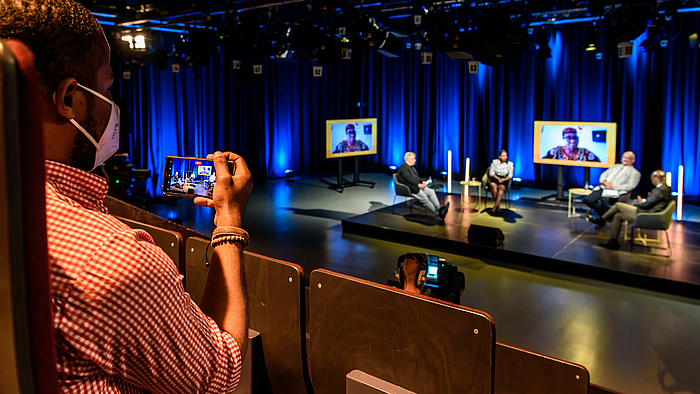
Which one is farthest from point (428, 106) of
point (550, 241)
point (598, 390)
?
point (598, 390)

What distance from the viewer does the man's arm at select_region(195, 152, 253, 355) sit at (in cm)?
96

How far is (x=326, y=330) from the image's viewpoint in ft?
→ 5.92

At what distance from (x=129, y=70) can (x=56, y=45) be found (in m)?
10.1

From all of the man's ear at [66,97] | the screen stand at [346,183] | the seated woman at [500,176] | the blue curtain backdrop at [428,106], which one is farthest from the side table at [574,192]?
the man's ear at [66,97]

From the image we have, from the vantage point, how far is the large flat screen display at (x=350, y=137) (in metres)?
10.7

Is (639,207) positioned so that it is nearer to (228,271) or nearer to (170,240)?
(170,240)

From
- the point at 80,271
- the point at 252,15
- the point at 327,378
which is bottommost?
the point at 327,378

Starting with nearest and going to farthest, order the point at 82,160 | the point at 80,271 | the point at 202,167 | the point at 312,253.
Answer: the point at 80,271, the point at 82,160, the point at 202,167, the point at 312,253

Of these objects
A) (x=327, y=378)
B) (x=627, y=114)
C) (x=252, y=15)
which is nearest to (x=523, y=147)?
(x=627, y=114)

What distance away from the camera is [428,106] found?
13.1m

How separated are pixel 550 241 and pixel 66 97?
6.81m

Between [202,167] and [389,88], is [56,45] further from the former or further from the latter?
[389,88]

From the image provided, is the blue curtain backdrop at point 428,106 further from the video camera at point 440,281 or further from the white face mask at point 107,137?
the white face mask at point 107,137

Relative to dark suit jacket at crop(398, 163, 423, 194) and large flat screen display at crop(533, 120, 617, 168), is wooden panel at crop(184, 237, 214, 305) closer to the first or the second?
dark suit jacket at crop(398, 163, 423, 194)
